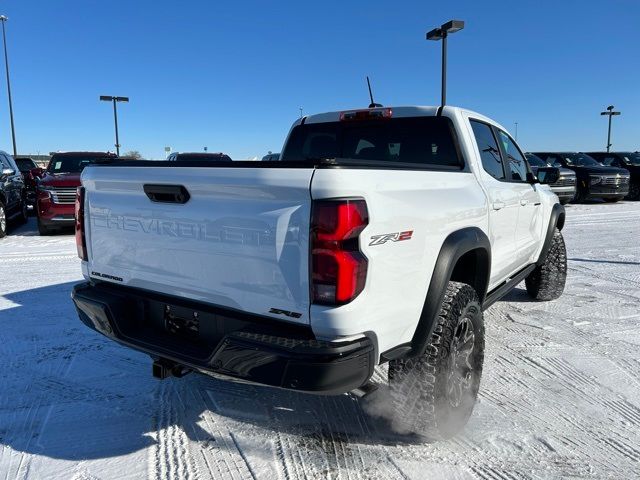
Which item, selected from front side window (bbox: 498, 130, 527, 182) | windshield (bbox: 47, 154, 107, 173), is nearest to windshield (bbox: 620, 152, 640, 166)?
front side window (bbox: 498, 130, 527, 182)

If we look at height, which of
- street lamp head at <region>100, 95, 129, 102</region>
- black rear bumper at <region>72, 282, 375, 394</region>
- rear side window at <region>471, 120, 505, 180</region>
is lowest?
black rear bumper at <region>72, 282, 375, 394</region>

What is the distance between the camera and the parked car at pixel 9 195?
375 inches

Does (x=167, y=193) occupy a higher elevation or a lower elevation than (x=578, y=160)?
lower

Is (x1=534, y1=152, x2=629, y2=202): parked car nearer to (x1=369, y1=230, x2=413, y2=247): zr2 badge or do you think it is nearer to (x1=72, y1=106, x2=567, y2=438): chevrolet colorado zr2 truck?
(x1=72, y1=106, x2=567, y2=438): chevrolet colorado zr2 truck

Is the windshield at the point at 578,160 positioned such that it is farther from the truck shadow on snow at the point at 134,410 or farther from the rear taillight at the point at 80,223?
the rear taillight at the point at 80,223

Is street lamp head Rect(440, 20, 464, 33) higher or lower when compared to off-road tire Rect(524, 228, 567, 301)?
higher

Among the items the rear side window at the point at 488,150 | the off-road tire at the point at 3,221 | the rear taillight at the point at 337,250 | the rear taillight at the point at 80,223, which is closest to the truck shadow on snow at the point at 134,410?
the rear taillight at the point at 80,223

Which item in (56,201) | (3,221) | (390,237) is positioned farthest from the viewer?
(3,221)

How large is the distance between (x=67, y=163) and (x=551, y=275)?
33.6ft

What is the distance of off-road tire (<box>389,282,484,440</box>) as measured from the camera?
8.09 feet

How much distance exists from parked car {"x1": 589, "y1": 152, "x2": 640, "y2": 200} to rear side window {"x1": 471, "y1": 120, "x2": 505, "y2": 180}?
16306mm

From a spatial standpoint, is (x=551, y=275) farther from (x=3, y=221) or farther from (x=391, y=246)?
(x=3, y=221)

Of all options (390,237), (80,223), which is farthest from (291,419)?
(80,223)

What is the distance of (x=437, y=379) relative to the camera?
98.2 inches
